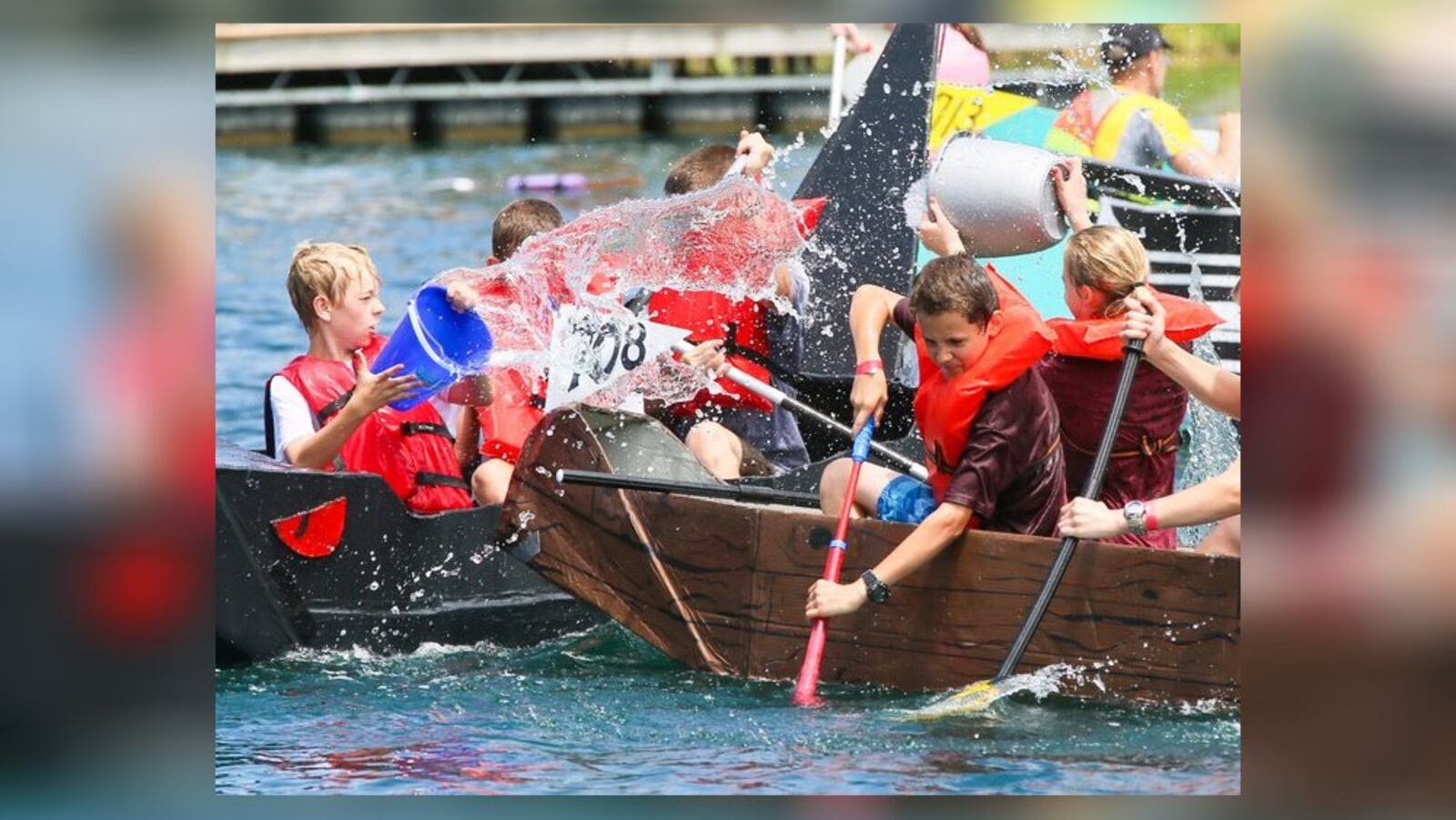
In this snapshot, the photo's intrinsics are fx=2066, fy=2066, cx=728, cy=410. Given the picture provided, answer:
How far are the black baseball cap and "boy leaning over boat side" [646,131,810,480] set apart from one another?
139 cm

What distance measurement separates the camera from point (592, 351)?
5398mm

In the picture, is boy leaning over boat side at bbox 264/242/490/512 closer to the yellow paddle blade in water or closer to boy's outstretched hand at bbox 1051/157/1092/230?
the yellow paddle blade in water

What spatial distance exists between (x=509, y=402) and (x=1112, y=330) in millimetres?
1698

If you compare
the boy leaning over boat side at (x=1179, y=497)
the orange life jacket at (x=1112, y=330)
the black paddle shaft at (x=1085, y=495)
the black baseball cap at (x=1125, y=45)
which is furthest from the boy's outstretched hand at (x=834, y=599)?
the black baseball cap at (x=1125, y=45)

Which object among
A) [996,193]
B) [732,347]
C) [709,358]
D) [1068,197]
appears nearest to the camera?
[996,193]

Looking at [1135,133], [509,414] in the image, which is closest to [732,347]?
[509,414]

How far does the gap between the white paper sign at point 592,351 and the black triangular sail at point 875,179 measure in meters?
0.97

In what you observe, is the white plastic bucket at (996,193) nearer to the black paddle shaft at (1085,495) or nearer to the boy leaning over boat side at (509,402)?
the black paddle shaft at (1085,495)

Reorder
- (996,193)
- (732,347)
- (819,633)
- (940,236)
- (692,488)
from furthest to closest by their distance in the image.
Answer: (732,347) → (996,193) → (940,236) → (692,488) → (819,633)

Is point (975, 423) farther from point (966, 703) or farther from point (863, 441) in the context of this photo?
point (966, 703)

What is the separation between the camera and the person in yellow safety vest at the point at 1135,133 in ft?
22.8
